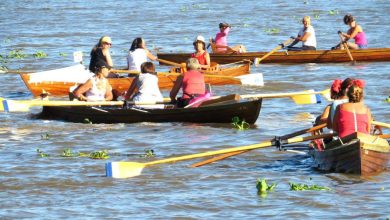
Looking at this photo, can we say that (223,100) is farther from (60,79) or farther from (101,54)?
(60,79)

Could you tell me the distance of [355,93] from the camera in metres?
15.9

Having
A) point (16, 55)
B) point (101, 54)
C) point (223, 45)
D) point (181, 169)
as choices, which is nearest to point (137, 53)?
point (101, 54)

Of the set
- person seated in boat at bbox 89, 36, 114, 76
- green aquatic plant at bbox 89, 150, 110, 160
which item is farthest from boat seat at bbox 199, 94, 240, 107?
person seated in boat at bbox 89, 36, 114, 76

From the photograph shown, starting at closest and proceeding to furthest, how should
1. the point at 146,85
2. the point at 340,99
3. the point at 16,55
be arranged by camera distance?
the point at 340,99 → the point at 146,85 → the point at 16,55

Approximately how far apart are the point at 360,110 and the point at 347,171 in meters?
0.92

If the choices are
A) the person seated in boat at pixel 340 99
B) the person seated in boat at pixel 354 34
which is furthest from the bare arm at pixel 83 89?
the person seated in boat at pixel 354 34

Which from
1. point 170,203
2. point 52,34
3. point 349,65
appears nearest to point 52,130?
point 170,203

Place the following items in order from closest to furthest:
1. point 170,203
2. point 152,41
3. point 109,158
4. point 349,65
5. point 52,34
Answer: point 170,203 → point 109,158 → point 349,65 → point 152,41 → point 52,34

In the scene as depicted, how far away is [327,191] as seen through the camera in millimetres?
15617

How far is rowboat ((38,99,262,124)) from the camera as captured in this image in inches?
841

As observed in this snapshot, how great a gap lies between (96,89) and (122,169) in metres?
6.51

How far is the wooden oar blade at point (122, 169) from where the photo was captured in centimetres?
1623

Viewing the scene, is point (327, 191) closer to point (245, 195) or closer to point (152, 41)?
point (245, 195)

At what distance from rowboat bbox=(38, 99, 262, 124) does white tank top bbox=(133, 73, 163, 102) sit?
0.27 m
